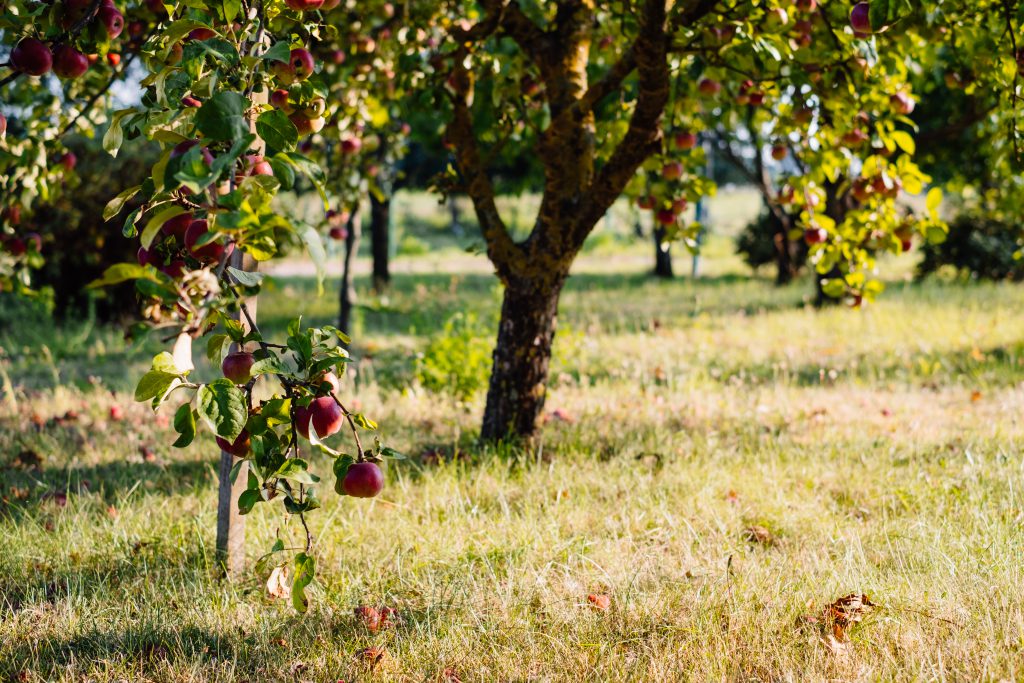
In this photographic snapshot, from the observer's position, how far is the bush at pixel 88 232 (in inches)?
322

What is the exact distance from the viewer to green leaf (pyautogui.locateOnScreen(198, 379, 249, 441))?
123cm

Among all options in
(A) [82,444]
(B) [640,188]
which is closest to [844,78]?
(B) [640,188]

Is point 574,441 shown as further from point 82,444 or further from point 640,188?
point 82,444

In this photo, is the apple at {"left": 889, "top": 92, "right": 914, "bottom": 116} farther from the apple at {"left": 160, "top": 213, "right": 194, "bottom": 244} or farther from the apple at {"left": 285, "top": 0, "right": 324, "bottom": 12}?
the apple at {"left": 160, "top": 213, "right": 194, "bottom": 244}

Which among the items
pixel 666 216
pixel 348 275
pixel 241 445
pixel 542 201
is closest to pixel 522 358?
pixel 542 201

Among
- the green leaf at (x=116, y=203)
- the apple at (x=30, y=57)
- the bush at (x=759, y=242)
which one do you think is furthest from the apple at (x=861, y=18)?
the bush at (x=759, y=242)

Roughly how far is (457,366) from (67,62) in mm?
3502

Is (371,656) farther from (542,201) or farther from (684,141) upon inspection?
(684,141)

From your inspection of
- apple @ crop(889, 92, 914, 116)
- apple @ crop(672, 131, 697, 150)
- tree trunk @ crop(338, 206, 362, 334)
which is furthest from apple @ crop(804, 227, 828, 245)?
tree trunk @ crop(338, 206, 362, 334)

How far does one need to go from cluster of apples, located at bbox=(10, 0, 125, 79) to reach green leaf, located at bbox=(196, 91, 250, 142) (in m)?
0.75

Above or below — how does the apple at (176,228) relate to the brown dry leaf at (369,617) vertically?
above

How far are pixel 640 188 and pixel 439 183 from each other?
98 centimetres

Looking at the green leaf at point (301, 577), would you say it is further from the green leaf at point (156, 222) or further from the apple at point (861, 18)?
the apple at point (861, 18)

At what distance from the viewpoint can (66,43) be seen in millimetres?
1726
